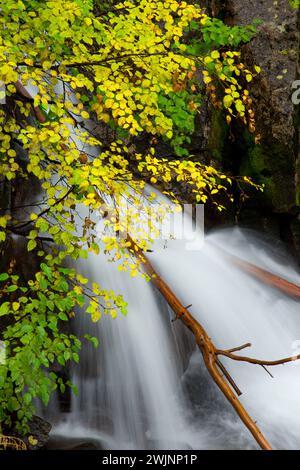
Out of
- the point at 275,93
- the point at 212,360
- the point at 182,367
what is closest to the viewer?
the point at 212,360

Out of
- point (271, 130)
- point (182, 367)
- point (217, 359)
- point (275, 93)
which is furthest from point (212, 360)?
point (275, 93)

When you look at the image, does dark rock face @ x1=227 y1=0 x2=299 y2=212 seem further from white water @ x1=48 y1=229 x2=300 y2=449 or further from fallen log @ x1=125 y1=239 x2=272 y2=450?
fallen log @ x1=125 y1=239 x2=272 y2=450

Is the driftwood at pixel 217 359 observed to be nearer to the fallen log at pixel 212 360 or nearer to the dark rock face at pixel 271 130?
the fallen log at pixel 212 360

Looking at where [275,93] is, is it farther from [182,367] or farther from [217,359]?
[217,359]

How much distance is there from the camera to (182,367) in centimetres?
554

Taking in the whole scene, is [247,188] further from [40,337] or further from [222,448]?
[40,337]

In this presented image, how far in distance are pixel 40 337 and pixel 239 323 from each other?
3.18 m

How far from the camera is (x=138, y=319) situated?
5543mm

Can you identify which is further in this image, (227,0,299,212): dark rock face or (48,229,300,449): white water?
(227,0,299,212): dark rock face

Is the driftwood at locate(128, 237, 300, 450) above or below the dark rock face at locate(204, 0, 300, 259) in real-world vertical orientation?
below

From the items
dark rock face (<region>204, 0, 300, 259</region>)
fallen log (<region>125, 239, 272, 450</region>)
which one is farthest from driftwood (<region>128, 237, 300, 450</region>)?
dark rock face (<region>204, 0, 300, 259</region>)

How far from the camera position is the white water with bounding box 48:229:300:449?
16.0 feet

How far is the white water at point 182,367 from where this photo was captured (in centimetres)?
489

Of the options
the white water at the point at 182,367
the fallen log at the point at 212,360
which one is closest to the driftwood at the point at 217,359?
the fallen log at the point at 212,360
